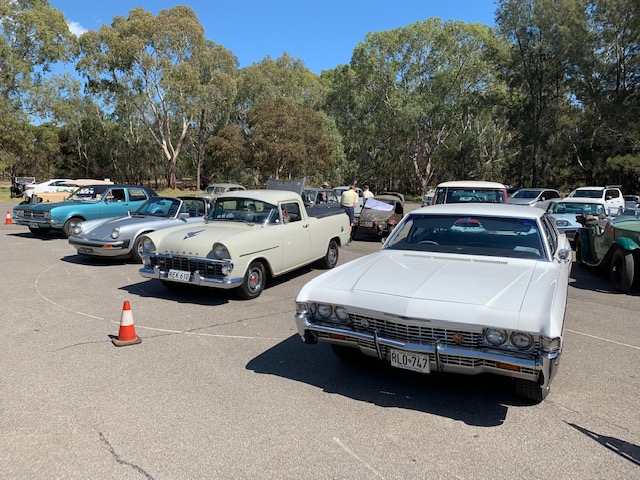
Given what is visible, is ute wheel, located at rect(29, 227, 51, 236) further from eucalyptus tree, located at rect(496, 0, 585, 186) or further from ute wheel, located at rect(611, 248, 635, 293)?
eucalyptus tree, located at rect(496, 0, 585, 186)

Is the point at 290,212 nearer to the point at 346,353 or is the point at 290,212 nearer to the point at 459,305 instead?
the point at 346,353

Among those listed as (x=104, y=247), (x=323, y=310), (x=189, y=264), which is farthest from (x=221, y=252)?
(x=104, y=247)

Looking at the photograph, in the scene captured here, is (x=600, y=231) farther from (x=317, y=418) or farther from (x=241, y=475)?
(x=241, y=475)

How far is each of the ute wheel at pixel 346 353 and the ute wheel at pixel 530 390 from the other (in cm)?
142

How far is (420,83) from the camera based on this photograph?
1743 inches

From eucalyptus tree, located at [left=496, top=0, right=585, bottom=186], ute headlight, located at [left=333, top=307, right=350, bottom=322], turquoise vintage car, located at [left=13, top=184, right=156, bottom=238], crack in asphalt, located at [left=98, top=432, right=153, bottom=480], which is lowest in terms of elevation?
crack in asphalt, located at [left=98, top=432, right=153, bottom=480]

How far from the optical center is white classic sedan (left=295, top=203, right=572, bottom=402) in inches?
136

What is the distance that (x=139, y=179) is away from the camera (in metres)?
64.9

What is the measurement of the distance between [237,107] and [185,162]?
25.3m

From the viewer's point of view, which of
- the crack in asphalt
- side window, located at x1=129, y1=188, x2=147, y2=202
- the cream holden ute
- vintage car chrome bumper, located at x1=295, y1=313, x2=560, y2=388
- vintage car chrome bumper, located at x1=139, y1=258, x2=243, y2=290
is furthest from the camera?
side window, located at x1=129, y1=188, x2=147, y2=202

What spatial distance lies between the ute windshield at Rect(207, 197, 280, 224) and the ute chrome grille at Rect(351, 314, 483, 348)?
439 centimetres

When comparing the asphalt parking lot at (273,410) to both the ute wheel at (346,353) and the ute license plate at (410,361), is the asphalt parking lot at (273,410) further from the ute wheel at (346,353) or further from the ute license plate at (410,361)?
the ute license plate at (410,361)

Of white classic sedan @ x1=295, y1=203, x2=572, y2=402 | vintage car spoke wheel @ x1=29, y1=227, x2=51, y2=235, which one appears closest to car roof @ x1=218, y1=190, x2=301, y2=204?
white classic sedan @ x1=295, y1=203, x2=572, y2=402

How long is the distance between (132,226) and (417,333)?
7.85 metres
